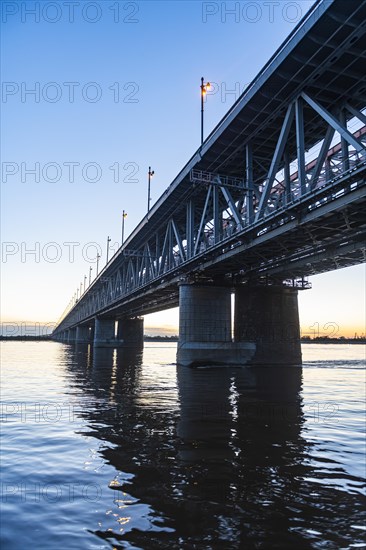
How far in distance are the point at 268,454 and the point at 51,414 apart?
856 cm

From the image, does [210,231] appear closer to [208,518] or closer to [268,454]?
[268,454]

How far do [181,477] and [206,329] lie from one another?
3281cm

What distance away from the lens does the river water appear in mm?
5539

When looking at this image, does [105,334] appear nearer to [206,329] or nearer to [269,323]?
A: [269,323]

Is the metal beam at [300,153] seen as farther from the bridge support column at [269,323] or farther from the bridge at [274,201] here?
the bridge support column at [269,323]

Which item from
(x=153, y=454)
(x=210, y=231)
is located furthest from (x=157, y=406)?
(x=210, y=231)

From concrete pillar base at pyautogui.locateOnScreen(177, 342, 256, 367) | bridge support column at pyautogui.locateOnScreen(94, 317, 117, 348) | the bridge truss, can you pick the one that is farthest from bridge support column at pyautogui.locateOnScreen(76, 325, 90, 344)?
concrete pillar base at pyautogui.locateOnScreen(177, 342, 256, 367)

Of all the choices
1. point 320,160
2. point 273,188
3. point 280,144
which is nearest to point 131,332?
point 273,188

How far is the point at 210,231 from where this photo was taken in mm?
41375

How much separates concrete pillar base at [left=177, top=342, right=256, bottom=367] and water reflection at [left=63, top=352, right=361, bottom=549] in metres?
22.9

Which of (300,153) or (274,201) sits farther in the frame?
(274,201)

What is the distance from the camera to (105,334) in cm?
10338

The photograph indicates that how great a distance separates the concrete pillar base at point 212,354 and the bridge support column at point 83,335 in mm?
124075

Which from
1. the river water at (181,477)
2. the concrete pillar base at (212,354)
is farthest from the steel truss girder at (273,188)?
the river water at (181,477)
